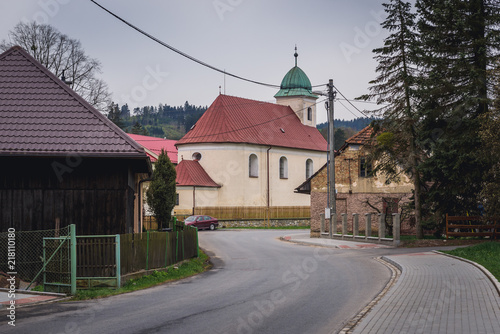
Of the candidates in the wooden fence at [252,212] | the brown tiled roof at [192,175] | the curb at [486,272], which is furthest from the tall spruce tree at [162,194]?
the curb at [486,272]

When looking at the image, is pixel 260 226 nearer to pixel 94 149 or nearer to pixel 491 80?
pixel 491 80

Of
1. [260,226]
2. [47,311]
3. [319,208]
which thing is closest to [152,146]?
[260,226]

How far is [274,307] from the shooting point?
11.4 m

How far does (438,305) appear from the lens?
11.0 meters

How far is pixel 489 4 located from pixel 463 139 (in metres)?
6.94

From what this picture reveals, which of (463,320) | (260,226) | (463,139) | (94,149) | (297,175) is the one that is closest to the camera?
(463,320)

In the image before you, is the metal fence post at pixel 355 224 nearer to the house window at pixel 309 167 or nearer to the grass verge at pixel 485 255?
the grass verge at pixel 485 255

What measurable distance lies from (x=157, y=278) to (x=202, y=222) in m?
32.7

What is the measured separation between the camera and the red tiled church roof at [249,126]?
60500 millimetres

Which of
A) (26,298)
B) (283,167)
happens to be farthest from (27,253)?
(283,167)

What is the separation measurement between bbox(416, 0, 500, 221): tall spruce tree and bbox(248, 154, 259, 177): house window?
33.2 meters

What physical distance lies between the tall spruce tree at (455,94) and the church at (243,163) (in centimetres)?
2972

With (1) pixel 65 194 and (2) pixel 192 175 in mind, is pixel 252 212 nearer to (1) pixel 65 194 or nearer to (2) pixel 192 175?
(2) pixel 192 175

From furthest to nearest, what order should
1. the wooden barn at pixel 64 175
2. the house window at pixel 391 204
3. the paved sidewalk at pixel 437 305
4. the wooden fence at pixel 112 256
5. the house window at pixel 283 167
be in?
the house window at pixel 283 167 < the house window at pixel 391 204 < the wooden barn at pixel 64 175 < the wooden fence at pixel 112 256 < the paved sidewalk at pixel 437 305
